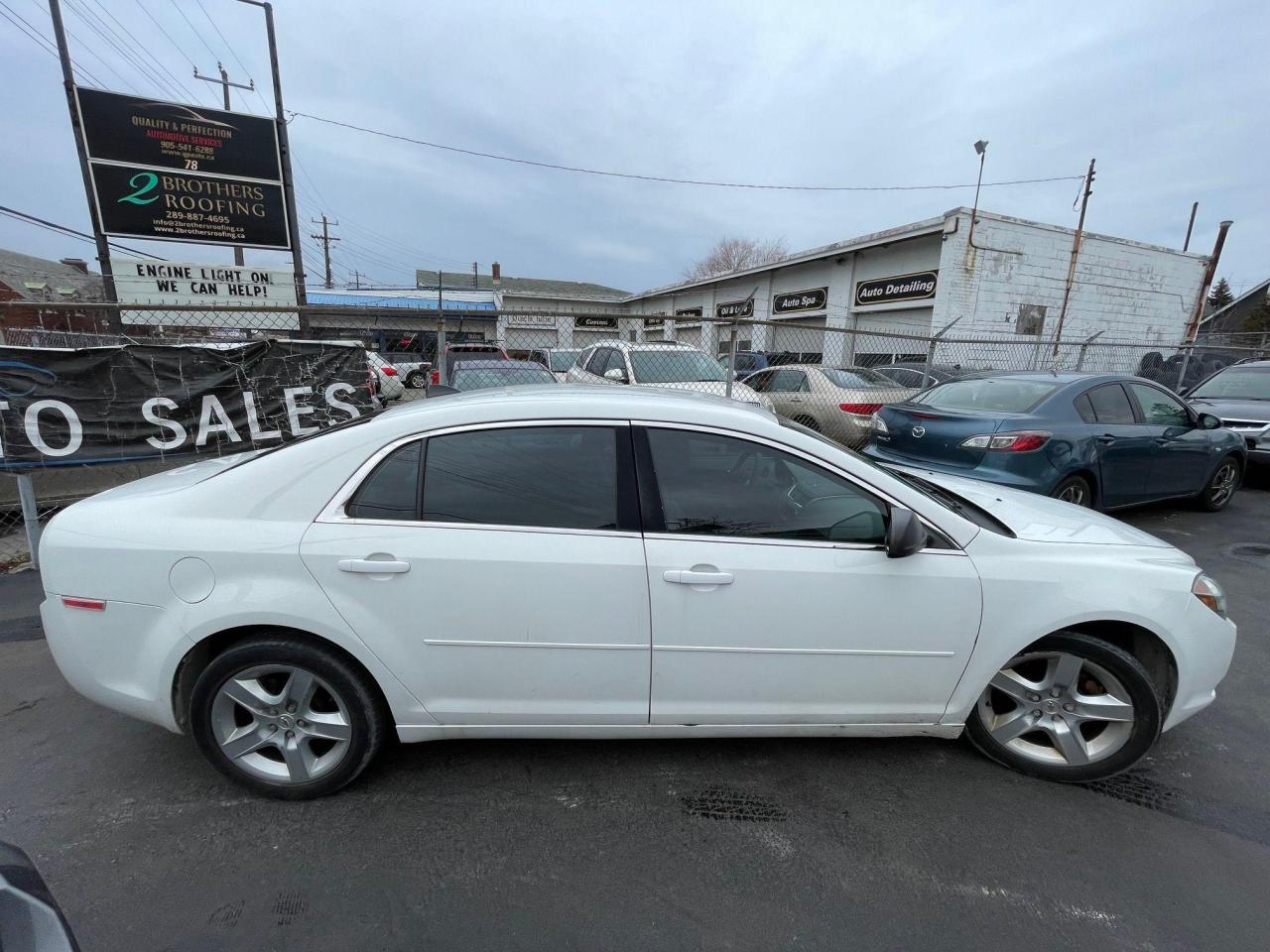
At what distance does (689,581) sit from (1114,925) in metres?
1.68

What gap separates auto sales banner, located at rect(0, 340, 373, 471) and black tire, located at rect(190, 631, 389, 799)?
11.1 ft

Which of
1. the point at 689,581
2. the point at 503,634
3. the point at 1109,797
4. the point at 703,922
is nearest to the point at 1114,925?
the point at 1109,797

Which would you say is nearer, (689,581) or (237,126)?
(689,581)

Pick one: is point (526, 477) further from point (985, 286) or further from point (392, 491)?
point (985, 286)

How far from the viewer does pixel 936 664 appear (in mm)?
2141

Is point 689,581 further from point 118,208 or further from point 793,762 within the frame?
point 118,208

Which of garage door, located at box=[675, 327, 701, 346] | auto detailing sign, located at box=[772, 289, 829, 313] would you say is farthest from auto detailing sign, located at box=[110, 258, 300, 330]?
garage door, located at box=[675, 327, 701, 346]

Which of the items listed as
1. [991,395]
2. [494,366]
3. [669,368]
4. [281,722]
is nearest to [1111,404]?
[991,395]

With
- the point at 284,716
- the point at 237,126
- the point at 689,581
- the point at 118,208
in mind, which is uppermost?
the point at 237,126

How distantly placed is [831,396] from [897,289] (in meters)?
10.8

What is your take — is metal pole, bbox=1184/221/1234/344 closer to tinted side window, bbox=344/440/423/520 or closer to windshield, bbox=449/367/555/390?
windshield, bbox=449/367/555/390

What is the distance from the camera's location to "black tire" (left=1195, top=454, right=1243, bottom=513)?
19.7 feet

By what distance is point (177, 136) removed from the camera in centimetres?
853

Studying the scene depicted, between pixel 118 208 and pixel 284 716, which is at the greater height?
pixel 118 208
